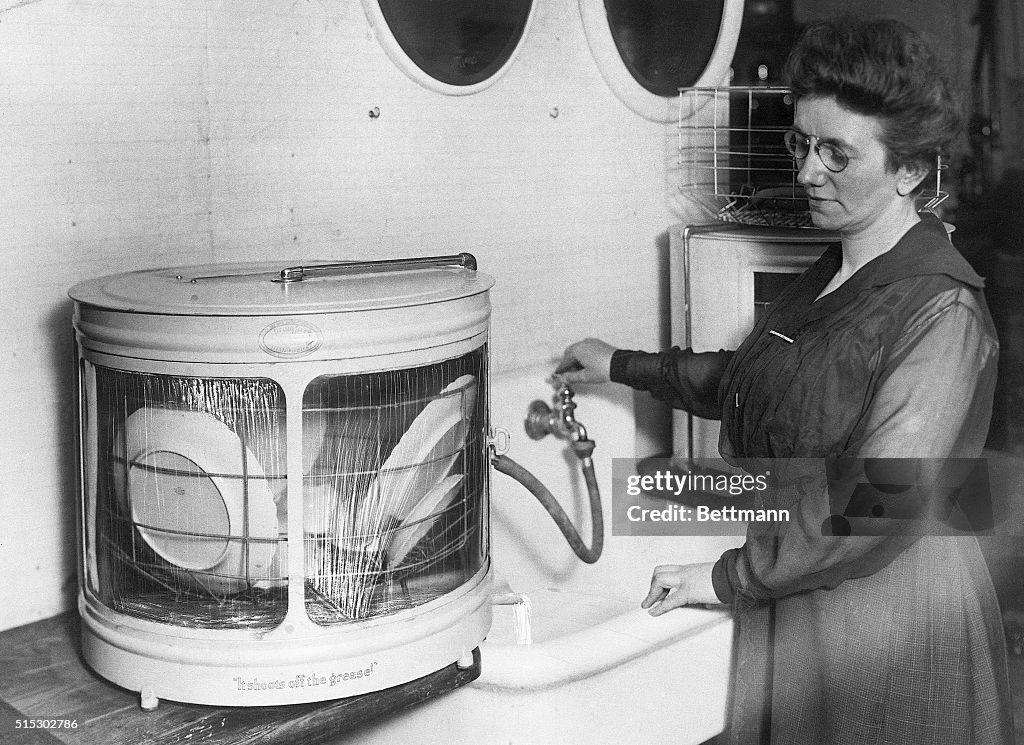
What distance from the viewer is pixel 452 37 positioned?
3.82 feet

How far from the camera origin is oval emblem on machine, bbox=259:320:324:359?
718 millimetres

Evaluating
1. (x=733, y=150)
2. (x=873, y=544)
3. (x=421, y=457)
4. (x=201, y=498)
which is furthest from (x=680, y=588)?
(x=733, y=150)

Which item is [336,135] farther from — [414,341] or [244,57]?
[414,341]

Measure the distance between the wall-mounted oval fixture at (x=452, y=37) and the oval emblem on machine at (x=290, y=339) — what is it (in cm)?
49

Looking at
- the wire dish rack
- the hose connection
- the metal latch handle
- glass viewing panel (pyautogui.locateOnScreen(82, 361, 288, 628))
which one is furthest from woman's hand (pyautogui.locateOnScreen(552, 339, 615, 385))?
glass viewing panel (pyautogui.locateOnScreen(82, 361, 288, 628))

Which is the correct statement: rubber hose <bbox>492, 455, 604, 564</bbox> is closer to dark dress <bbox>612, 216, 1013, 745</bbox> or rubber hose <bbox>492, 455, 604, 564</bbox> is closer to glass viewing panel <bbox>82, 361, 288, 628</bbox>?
dark dress <bbox>612, 216, 1013, 745</bbox>

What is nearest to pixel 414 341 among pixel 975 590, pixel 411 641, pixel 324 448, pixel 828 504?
pixel 324 448

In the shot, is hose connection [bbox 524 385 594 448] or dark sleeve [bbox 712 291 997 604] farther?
hose connection [bbox 524 385 594 448]

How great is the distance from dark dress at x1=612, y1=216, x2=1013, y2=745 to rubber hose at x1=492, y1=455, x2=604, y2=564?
24 centimetres

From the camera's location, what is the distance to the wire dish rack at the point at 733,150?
1.34 meters

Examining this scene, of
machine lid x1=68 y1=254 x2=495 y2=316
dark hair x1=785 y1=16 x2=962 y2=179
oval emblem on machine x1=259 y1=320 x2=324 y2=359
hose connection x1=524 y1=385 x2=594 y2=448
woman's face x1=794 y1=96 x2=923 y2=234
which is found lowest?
hose connection x1=524 y1=385 x2=594 y2=448

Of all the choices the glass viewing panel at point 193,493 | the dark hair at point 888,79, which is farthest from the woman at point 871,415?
the glass viewing panel at point 193,493

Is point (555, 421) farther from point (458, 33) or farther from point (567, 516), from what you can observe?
point (458, 33)

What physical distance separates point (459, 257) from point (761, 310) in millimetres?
490
